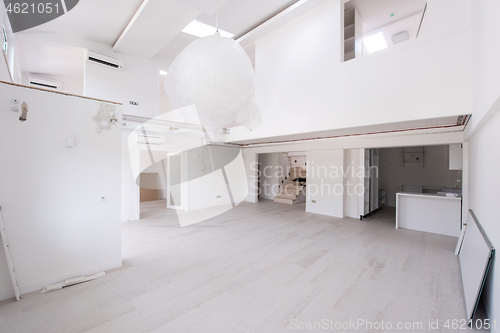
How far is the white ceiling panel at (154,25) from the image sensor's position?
375 cm

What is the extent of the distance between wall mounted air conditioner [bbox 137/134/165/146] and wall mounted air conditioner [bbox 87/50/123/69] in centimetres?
191

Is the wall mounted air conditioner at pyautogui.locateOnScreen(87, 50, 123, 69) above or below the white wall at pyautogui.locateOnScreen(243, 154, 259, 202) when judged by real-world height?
above

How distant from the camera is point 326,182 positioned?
22.3ft

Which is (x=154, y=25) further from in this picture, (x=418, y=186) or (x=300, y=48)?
(x=418, y=186)

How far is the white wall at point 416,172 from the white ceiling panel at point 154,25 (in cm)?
834

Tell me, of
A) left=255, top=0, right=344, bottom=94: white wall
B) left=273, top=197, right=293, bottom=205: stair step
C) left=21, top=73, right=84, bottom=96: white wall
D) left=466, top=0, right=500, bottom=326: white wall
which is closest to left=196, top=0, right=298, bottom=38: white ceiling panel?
left=255, top=0, right=344, bottom=94: white wall

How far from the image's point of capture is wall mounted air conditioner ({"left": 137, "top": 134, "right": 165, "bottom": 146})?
6.28m

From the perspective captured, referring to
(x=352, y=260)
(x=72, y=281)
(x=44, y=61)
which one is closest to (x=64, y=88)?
(x=44, y=61)

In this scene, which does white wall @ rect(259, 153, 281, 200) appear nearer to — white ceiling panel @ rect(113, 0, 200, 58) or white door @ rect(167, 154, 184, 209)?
white door @ rect(167, 154, 184, 209)

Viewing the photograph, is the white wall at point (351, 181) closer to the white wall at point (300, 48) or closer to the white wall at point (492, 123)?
the white wall at point (300, 48)

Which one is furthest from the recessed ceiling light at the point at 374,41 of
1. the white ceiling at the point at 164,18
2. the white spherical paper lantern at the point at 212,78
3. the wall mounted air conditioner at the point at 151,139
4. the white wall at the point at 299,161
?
the white wall at the point at 299,161

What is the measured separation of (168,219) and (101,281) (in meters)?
3.38

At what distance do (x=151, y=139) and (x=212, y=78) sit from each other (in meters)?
5.95

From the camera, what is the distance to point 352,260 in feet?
11.4
